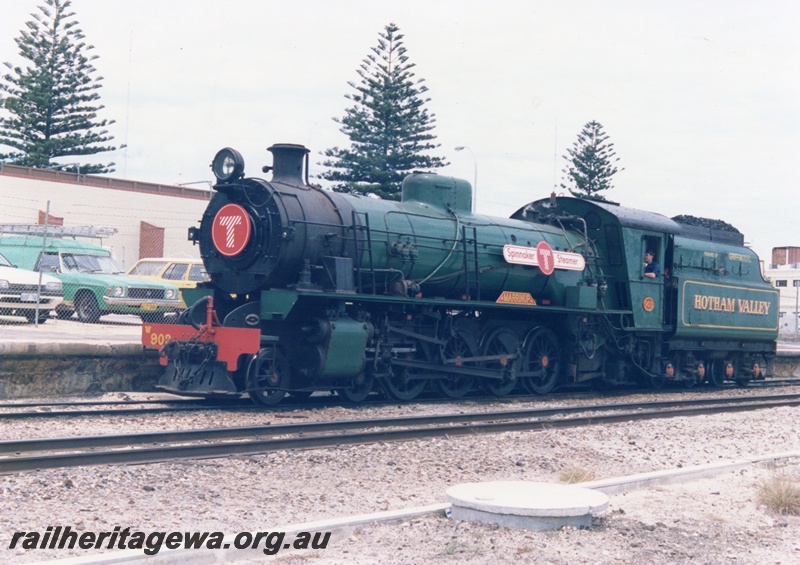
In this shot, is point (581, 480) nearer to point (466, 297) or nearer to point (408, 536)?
point (408, 536)

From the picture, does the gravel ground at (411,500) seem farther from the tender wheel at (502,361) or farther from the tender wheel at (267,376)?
the tender wheel at (502,361)

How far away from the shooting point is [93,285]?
20.6 metres

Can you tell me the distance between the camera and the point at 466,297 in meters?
14.2

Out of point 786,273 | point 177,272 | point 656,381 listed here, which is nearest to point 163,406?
point 656,381

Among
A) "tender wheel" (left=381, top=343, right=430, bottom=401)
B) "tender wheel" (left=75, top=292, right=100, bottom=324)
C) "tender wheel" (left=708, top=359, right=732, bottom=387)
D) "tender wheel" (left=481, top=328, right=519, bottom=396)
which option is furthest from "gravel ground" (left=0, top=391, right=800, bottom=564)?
"tender wheel" (left=75, top=292, right=100, bottom=324)

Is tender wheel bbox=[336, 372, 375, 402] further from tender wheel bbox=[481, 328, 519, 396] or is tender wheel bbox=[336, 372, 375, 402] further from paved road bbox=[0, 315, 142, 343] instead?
paved road bbox=[0, 315, 142, 343]

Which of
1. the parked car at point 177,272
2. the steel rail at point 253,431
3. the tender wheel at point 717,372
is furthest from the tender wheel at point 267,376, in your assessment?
the tender wheel at point 717,372

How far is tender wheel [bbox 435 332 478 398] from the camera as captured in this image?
1424cm

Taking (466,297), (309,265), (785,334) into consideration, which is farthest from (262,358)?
(785,334)

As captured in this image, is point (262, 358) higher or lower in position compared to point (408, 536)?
higher

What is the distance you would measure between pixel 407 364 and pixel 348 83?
29.2m

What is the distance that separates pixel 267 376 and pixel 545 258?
224 inches

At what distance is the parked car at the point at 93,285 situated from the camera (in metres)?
20.2

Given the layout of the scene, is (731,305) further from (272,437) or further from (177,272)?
(177,272)
